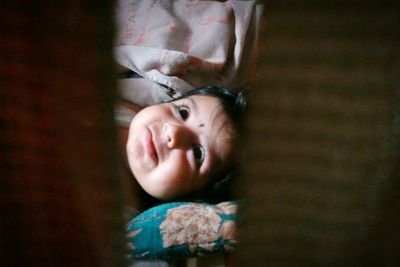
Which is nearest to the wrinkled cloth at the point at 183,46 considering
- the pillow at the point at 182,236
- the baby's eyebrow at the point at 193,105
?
the baby's eyebrow at the point at 193,105

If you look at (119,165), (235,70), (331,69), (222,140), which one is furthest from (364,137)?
(235,70)

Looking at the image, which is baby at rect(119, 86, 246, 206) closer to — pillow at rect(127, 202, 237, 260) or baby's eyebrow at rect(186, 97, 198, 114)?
baby's eyebrow at rect(186, 97, 198, 114)

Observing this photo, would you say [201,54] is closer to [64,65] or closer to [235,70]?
[235,70]

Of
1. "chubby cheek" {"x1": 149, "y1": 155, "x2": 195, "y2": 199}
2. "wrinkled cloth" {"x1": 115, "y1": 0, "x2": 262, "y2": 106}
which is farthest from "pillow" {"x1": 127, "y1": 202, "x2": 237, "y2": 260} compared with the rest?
"wrinkled cloth" {"x1": 115, "y1": 0, "x2": 262, "y2": 106}

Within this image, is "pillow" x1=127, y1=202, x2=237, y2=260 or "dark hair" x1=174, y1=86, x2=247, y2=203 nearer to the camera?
"pillow" x1=127, y1=202, x2=237, y2=260

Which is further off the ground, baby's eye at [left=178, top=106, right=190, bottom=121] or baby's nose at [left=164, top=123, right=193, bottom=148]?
baby's eye at [left=178, top=106, right=190, bottom=121]

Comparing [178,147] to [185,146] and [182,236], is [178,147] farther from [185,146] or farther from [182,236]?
[182,236]

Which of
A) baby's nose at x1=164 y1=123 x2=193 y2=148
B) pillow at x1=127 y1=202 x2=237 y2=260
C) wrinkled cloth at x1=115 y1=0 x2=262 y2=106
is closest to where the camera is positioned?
pillow at x1=127 y1=202 x2=237 y2=260

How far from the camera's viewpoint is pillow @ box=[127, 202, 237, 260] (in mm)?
538

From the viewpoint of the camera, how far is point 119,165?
0.32 meters

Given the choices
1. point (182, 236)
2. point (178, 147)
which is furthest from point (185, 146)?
point (182, 236)

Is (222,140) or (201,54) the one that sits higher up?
(201,54)

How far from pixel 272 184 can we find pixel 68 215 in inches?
5.8

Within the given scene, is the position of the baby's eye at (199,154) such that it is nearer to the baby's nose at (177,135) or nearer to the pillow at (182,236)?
the baby's nose at (177,135)
